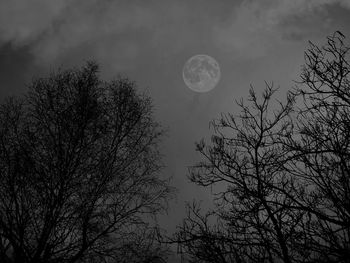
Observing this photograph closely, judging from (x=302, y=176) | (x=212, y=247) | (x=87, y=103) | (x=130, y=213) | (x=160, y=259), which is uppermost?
(x=87, y=103)

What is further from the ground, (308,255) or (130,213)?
(130,213)

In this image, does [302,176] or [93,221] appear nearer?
[302,176]

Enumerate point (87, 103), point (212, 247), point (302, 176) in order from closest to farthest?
point (212, 247), point (302, 176), point (87, 103)

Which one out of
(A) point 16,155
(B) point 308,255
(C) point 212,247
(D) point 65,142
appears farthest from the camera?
(D) point 65,142

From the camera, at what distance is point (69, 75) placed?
7832mm

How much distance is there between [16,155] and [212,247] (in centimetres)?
438

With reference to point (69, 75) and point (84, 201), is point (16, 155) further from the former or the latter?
point (69, 75)

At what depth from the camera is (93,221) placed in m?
6.39

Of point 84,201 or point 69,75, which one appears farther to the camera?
point 69,75

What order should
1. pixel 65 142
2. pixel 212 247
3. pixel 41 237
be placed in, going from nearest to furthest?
pixel 212 247, pixel 41 237, pixel 65 142

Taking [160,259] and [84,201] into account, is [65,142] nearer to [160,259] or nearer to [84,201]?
[84,201]

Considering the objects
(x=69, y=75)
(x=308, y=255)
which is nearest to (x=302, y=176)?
(x=308, y=255)

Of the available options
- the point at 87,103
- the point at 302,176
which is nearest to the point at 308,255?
the point at 302,176

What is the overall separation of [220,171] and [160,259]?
254 cm
